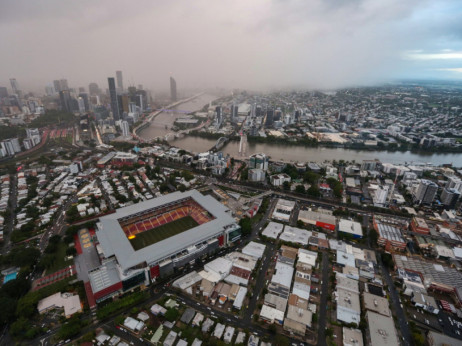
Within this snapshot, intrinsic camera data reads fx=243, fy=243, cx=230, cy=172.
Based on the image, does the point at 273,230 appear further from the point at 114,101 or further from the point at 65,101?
the point at 65,101

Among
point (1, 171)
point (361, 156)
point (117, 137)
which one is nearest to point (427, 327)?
point (361, 156)

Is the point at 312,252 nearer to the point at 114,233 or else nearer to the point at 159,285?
the point at 159,285

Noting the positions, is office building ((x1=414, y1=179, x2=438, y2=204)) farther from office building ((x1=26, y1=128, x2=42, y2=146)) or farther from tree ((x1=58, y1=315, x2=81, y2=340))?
office building ((x1=26, y1=128, x2=42, y2=146))

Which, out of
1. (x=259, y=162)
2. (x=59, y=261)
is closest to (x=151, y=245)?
(x=59, y=261)

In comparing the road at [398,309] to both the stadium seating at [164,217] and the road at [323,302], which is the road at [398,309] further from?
the stadium seating at [164,217]

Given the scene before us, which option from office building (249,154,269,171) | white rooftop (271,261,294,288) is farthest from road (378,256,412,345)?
office building (249,154,269,171)

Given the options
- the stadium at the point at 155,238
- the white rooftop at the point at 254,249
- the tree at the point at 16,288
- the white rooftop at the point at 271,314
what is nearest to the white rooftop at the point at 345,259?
the white rooftop at the point at 254,249
